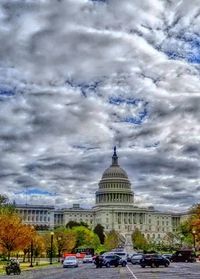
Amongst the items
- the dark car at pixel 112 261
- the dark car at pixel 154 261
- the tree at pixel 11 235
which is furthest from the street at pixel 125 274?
the tree at pixel 11 235

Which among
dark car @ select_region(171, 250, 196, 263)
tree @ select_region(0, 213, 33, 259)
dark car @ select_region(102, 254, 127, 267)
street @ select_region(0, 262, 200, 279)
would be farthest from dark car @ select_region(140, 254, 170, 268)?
tree @ select_region(0, 213, 33, 259)

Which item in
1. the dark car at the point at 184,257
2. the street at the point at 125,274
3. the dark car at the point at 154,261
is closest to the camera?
the street at the point at 125,274

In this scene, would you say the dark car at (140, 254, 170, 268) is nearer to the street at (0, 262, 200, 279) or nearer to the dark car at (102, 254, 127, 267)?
the dark car at (102, 254, 127, 267)

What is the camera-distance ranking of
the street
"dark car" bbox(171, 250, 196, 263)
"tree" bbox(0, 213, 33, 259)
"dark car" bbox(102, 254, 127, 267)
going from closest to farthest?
the street
"dark car" bbox(102, 254, 127, 267)
"tree" bbox(0, 213, 33, 259)
"dark car" bbox(171, 250, 196, 263)

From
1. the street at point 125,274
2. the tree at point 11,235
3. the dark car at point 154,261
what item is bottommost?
the street at point 125,274

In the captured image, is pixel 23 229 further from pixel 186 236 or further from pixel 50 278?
pixel 186 236

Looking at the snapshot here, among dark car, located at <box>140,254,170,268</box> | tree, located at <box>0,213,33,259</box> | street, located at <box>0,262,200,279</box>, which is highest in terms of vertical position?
tree, located at <box>0,213,33,259</box>

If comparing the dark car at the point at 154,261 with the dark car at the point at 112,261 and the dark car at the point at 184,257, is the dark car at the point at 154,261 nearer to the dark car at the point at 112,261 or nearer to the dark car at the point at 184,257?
the dark car at the point at 112,261

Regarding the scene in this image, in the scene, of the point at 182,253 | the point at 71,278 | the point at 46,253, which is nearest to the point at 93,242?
the point at 46,253

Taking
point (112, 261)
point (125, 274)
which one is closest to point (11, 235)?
point (112, 261)

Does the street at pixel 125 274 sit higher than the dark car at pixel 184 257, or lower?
lower

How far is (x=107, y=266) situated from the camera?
72625 mm

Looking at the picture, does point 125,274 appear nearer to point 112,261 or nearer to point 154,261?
point 154,261

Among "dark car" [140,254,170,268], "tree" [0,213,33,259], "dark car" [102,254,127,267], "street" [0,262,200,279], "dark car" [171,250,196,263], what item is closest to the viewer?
"street" [0,262,200,279]
